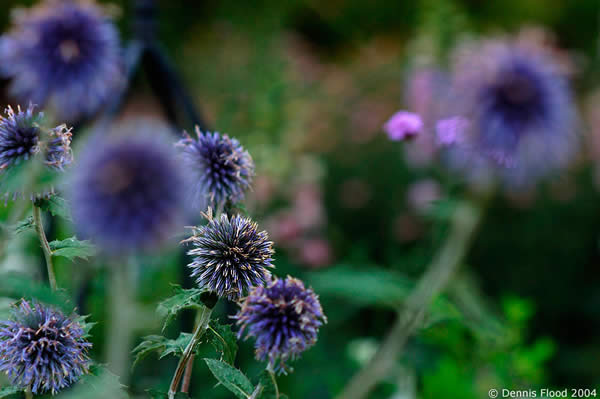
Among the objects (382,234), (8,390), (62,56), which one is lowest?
(8,390)

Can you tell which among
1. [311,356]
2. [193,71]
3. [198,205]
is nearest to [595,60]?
[193,71]

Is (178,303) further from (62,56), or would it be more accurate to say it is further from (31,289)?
(62,56)

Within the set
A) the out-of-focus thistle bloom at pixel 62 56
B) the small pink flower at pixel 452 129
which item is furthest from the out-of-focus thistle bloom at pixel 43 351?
the small pink flower at pixel 452 129

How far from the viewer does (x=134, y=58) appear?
3.76 feet

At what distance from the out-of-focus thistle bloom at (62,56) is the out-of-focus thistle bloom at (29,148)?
0.09 meters

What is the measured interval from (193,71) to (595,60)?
324 cm

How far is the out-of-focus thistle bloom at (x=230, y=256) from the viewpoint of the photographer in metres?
0.56

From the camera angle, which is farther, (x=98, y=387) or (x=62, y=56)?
(x=62, y=56)

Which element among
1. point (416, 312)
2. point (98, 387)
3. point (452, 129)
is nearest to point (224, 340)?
point (98, 387)

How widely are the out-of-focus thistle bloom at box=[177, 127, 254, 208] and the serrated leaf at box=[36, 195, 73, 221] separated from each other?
14cm

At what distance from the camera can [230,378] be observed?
53 cm

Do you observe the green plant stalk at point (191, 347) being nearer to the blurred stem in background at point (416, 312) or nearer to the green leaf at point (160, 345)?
the green leaf at point (160, 345)

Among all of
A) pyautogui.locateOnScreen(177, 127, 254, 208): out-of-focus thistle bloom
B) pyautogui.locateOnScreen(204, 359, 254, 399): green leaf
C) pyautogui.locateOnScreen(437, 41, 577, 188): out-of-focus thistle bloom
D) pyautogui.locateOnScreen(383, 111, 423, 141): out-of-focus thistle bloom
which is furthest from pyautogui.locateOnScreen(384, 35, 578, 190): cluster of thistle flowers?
pyautogui.locateOnScreen(204, 359, 254, 399): green leaf

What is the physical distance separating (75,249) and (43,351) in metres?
0.11
